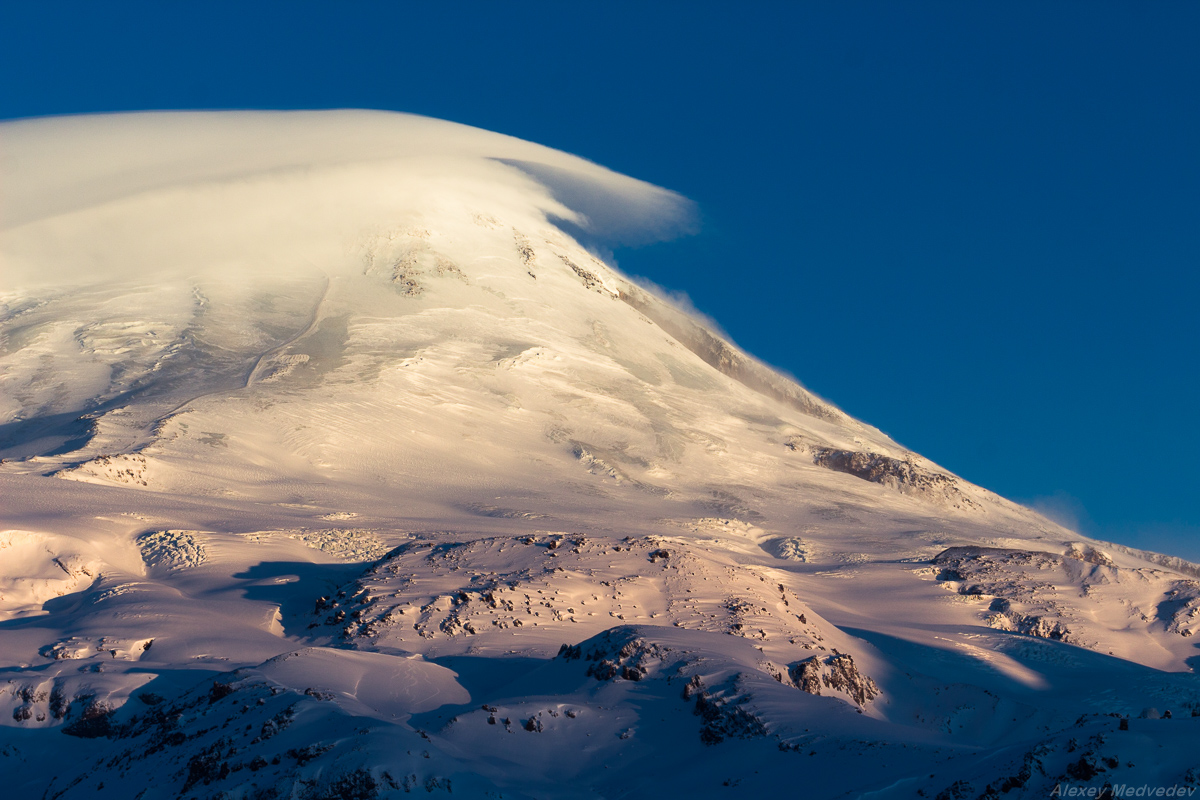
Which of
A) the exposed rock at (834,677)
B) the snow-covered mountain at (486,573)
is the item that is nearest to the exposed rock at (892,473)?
the snow-covered mountain at (486,573)

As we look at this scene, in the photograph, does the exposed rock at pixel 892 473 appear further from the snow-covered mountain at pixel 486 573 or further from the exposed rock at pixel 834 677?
the exposed rock at pixel 834 677

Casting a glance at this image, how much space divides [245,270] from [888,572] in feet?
210

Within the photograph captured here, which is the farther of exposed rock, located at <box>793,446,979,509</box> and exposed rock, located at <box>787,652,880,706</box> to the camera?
exposed rock, located at <box>793,446,979,509</box>

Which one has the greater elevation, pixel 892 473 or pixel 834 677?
pixel 892 473

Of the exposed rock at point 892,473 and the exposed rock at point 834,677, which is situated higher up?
the exposed rock at point 892,473

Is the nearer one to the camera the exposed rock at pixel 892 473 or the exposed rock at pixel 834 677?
the exposed rock at pixel 834 677

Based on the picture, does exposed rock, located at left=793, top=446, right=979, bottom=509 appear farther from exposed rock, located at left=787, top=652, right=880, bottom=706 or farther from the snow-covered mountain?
exposed rock, located at left=787, top=652, right=880, bottom=706

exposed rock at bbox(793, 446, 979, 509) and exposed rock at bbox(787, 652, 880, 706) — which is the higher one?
exposed rock at bbox(793, 446, 979, 509)

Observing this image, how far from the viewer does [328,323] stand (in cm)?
6594

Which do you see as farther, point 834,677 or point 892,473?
point 892,473

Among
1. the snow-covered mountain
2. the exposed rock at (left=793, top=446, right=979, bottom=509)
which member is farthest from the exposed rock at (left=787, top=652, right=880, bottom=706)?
the exposed rock at (left=793, top=446, right=979, bottom=509)

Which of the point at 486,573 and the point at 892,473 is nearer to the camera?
the point at 486,573

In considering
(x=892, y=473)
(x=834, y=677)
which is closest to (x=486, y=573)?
(x=834, y=677)

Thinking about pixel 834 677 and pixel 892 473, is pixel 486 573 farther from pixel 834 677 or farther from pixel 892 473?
pixel 892 473
